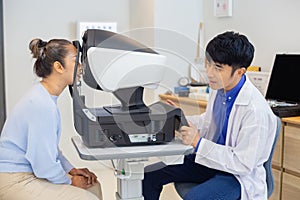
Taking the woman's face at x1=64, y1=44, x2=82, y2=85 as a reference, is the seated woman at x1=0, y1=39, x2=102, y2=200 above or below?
below

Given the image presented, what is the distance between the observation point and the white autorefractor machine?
1.42 m

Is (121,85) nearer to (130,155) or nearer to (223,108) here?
(130,155)

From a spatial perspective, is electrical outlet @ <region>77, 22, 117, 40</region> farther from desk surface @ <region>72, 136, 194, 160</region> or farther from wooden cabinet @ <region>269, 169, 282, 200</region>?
desk surface @ <region>72, 136, 194, 160</region>

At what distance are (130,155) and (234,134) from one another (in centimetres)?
51

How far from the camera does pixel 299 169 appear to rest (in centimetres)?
203

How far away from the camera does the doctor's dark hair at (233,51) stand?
1.71m

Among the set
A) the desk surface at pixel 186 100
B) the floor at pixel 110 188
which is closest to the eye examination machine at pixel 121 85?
the desk surface at pixel 186 100

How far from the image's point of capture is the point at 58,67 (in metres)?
1.72

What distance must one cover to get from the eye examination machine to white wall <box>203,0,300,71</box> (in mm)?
1346

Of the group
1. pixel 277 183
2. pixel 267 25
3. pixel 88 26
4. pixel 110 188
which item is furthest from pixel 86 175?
pixel 88 26

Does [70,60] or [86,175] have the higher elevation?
[70,60]

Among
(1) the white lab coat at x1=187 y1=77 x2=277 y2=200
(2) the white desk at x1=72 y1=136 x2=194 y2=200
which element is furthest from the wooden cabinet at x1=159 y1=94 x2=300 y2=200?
(2) the white desk at x1=72 y1=136 x2=194 y2=200

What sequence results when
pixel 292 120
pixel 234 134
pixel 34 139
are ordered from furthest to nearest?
pixel 292 120, pixel 234 134, pixel 34 139

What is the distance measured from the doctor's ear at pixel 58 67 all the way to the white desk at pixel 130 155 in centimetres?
31
